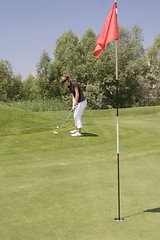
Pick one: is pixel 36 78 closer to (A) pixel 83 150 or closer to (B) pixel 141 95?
(B) pixel 141 95

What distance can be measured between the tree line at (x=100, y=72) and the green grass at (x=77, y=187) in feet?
122

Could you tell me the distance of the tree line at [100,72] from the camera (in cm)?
5000

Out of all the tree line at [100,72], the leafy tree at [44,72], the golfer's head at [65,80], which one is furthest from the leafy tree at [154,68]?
the golfer's head at [65,80]

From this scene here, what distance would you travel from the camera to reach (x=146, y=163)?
8750 mm

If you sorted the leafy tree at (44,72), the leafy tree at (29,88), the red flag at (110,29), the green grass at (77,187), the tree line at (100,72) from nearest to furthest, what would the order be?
1. the green grass at (77,187)
2. the red flag at (110,29)
3. the tree line at (100,72)
4. the leafy tree at (44,72)
5. the leafy tree at (29,88)

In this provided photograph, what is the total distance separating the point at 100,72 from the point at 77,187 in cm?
4423

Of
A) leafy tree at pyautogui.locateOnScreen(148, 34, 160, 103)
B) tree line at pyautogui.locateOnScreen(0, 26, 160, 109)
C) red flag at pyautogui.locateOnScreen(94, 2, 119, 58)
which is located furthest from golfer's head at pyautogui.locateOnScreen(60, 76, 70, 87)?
leafy tree at pyautogui.locateOnScreen(148, 34, 160, 103)

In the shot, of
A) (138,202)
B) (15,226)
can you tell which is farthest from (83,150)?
(15,226)

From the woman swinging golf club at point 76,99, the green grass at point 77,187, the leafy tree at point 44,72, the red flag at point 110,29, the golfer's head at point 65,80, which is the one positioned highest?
the leafy tree at point 44,72

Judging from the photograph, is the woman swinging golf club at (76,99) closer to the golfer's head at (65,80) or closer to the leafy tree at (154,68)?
the golfer's head at (65,80)

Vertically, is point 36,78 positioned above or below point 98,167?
above

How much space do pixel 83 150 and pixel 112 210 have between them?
5.90 m

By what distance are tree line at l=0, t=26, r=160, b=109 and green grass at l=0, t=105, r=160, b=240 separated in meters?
37.0

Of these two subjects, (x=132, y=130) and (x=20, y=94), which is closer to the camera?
(x=132, y=130)
